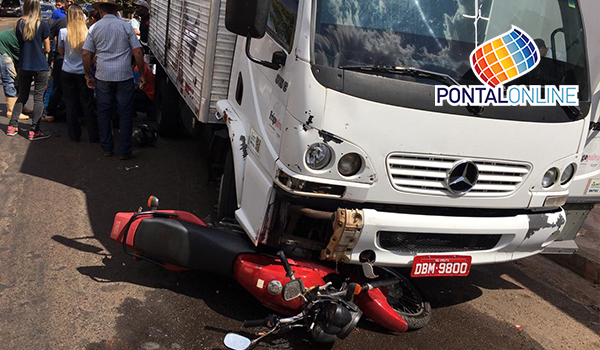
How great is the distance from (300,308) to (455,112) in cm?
157

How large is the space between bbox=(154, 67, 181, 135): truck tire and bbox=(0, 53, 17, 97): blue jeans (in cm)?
208

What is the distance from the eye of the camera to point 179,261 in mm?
3836

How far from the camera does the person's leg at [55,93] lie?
8094 mm

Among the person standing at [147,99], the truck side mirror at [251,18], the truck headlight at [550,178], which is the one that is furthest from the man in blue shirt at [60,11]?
the truck headlight at [550,178]

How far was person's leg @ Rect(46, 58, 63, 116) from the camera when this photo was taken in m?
8.09

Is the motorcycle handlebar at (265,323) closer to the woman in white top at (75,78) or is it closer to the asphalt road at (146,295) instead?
the asphalt road at (146,295)

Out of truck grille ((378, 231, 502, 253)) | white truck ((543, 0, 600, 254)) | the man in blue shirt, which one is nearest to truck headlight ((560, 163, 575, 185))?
truck grille ((378, 231, 502, 253))

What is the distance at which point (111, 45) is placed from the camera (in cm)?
632

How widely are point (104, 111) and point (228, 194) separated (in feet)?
9.72

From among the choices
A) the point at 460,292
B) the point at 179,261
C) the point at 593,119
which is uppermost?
the point at 593,119

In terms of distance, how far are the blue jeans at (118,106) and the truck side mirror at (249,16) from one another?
3420 mm

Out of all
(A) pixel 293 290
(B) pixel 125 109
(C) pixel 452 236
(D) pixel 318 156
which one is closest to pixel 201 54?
(B) pixel 125 109

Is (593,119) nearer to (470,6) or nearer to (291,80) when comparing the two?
(470,6)

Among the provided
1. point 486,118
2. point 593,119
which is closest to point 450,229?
point 486,118
